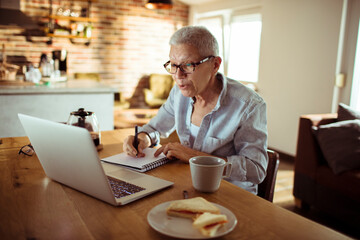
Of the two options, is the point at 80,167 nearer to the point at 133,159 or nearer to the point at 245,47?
the point at 133,159

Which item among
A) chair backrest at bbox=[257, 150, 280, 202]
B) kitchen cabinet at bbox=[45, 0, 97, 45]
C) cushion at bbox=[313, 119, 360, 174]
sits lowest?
cushion at bbox=[313, 119, 360, 174]

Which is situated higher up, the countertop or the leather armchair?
the countertop

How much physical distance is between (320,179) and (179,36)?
1.87 meters

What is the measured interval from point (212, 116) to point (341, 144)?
4.88 ft

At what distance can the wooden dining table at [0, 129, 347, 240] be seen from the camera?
0.75 metres

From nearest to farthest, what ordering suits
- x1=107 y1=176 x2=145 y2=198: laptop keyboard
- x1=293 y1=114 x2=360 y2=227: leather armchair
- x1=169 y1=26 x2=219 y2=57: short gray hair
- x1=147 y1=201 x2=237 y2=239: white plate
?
x1=147 y1=201 x2=237 y2=239: white plate, x1=107 y1=176 x2=145 y2=198: laptop keyboard, x1=169 y1=26 x2=219 y2=57: short gray hair, x1=293 y1=114 x2=360 y2=227: leather armchair

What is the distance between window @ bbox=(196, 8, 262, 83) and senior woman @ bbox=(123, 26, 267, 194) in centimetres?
349

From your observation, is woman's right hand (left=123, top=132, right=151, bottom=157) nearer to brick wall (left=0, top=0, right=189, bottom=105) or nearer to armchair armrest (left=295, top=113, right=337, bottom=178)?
armchair armrest (left=295, top=113, right=337, bottom=178)

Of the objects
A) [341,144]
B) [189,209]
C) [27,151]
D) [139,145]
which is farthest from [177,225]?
[341,144]

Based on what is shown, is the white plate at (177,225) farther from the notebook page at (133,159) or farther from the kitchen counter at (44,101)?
the kitchen counter at (44,101)

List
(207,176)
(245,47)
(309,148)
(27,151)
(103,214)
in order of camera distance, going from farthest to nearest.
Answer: (245,47) < (309,148) < (27,151) < (207,176) < (103,214)

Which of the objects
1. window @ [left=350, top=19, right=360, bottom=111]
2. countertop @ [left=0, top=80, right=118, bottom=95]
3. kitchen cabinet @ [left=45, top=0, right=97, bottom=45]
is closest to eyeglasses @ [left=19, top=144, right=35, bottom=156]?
countertop @ [left=0, top=80, right=118, bottom=95]

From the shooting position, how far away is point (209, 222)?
716 mm

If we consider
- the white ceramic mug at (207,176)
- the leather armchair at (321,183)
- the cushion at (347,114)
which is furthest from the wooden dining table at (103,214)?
the cushion at (347,114)
